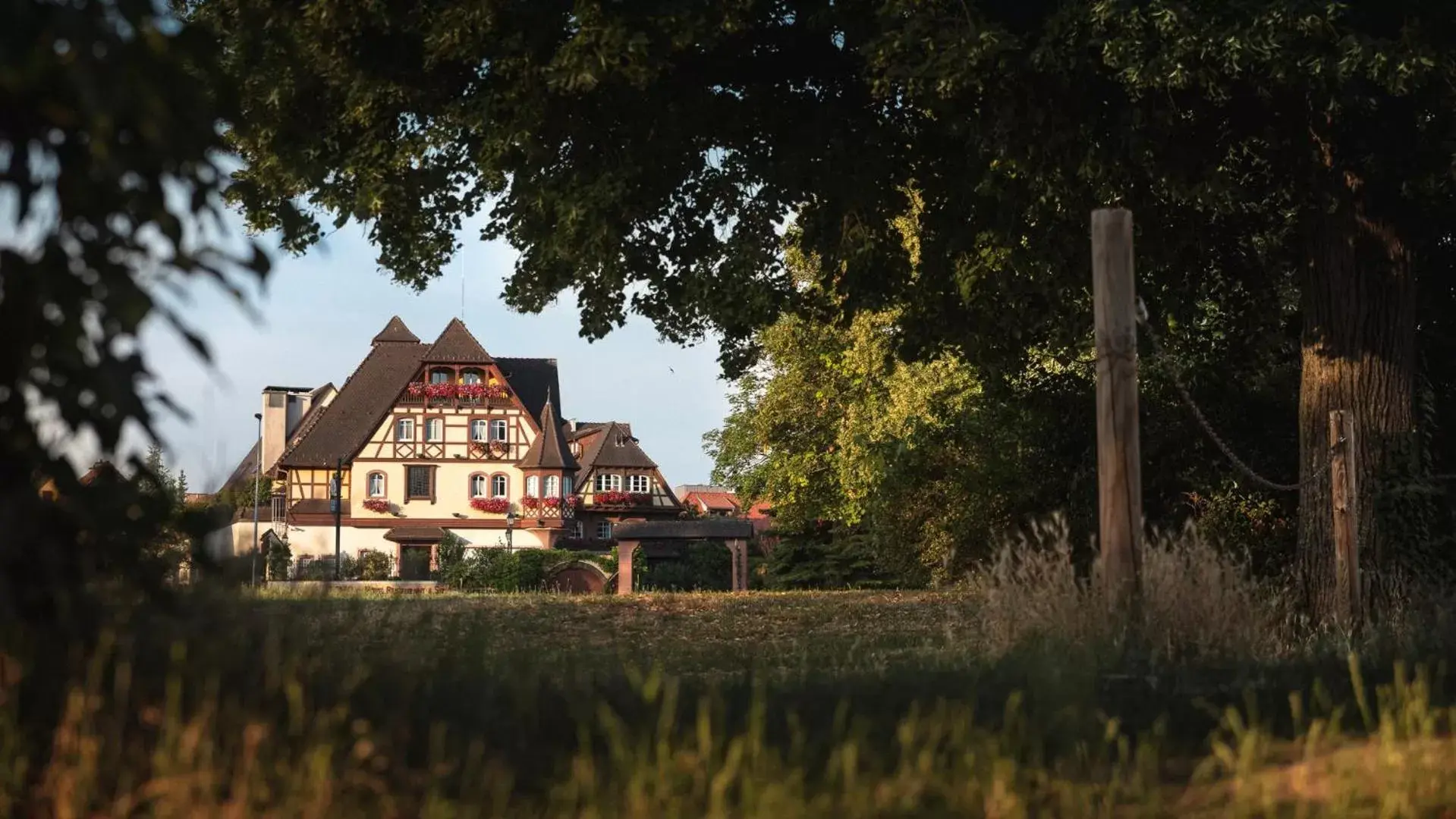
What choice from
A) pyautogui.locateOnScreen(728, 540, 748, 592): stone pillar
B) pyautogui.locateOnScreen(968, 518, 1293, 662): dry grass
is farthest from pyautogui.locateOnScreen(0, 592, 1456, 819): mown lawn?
pyautogui.locateOnScreen(728, 540, 748, 592): stone pillar

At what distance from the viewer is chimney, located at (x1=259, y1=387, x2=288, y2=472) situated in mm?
77625

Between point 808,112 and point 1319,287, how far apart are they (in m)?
5.24

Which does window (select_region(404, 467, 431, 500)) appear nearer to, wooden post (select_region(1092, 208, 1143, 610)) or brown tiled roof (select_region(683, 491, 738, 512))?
brown tiled roof (select_region(683, 491, 738, 512))

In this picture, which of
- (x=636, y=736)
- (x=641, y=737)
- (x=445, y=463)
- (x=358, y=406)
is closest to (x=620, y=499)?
(x=445, y=463)

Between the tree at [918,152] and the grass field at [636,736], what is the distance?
6.99m

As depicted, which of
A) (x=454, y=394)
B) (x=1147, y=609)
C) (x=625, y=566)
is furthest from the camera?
(x=454, y=394)

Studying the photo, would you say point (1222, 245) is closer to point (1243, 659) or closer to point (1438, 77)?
point (1438, 77)

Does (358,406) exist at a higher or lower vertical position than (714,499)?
higher

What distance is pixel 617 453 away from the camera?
247ft

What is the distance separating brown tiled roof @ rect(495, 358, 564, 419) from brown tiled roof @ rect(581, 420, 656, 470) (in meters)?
2.94

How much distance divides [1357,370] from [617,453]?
61.0 metres

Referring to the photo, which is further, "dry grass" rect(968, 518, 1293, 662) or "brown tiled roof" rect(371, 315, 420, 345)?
"brown tiled roof" rect(371, 315, 420, 345)

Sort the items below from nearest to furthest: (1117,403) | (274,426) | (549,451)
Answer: (1117,403) → (549,451) → (274,426)

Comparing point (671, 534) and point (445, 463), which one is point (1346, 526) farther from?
point (445, 463)
